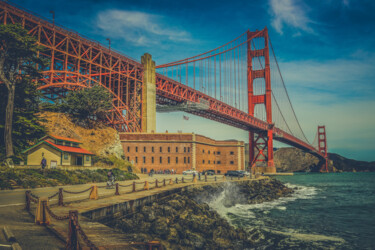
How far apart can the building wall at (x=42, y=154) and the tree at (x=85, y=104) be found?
13.2m

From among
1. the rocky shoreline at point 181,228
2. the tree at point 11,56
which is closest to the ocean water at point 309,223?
the rocky shoreline at point 181,228

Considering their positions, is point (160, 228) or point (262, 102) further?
point (262, 102)

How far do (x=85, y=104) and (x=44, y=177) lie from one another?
2026cm

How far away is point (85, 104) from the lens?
1687 inches

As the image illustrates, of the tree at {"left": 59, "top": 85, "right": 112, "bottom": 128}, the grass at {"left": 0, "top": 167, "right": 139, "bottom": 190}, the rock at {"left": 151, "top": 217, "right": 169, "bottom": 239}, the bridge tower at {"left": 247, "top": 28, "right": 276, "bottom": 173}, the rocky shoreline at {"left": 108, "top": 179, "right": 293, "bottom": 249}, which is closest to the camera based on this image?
the rocky shoreline at {"left": 108, "top": 179, "right": 293, "bottom": 249}

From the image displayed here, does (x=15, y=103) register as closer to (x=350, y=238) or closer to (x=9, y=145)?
(x=9, y=145)

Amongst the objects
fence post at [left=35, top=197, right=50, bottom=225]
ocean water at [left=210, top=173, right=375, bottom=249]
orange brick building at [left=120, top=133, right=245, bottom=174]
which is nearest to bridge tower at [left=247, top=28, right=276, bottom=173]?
orange brick building at [left=120, top=133, right=245, bottom=174]

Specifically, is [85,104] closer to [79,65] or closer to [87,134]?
[87,134]

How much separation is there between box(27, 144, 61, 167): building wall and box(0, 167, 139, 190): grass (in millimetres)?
2386

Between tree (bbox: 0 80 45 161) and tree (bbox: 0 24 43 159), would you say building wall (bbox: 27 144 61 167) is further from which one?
tree (bbox: 0 24 43 159)

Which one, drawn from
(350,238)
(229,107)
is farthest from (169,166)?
(350,238)

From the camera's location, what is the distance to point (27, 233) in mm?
8750

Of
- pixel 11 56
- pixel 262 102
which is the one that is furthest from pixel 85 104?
pixel 262 102

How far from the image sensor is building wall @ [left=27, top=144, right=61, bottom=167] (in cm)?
2847
